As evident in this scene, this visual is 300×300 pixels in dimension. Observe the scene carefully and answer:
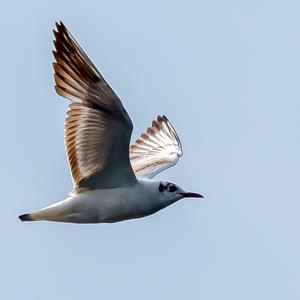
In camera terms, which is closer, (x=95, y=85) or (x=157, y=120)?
(x=95, y=85)

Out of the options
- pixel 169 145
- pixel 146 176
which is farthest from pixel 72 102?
pixel 169 145

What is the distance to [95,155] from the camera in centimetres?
2248

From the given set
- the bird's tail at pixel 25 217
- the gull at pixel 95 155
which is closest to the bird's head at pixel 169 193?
the gull at pixel 95 155

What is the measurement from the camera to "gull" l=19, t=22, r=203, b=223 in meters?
21.9

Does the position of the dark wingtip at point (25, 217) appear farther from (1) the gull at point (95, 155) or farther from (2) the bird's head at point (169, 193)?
(2) the bird's head at point (169, 193)

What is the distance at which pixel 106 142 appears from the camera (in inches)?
875

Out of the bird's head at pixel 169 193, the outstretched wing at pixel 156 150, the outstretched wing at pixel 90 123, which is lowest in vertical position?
the bird's head at pixel 169 193

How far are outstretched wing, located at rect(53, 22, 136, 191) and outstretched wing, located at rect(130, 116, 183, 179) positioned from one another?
193cm

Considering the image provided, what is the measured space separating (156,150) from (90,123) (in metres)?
4.08

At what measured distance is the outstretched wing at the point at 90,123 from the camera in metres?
21.9

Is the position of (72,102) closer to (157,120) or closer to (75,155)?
(75,155)

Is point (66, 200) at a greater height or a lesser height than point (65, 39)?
lesser

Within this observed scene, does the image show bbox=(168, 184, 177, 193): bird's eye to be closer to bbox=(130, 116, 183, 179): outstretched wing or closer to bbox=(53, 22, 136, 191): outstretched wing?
bbox=(53, 22, 136, 191): outstretched wing

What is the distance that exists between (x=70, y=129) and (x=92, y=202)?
1.07 metres
